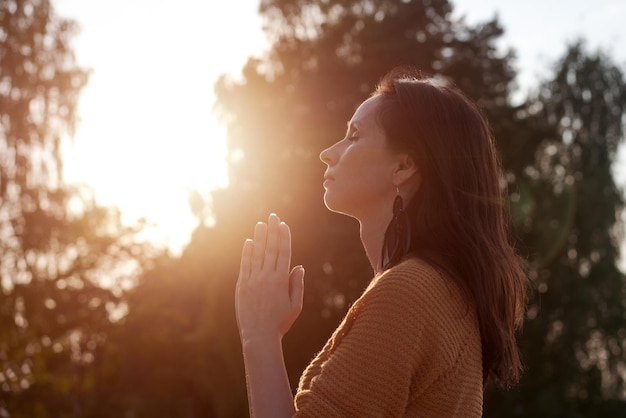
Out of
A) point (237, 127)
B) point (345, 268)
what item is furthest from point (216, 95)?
point (345, 268)

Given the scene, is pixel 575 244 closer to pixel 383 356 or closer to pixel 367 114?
pixel 367 114

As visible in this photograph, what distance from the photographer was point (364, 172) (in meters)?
2.07

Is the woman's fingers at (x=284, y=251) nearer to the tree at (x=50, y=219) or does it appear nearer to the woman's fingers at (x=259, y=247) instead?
the woman's fingers at (x=259, y=247)

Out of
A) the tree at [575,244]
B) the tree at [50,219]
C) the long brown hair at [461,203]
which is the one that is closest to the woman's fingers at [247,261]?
the long brown hair at [461,203]

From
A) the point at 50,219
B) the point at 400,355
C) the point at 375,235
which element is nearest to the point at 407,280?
Result: the point at 400,355

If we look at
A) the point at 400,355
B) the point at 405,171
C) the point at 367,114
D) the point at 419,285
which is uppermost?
the point at 367,114

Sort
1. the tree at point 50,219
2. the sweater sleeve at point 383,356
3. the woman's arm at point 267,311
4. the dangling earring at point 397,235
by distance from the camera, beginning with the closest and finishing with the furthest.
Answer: the sweater sleeve at point 383,356 < the woman's arm at point 267,311 < the dangling earring at point 397,235 < the tree at point 50,219

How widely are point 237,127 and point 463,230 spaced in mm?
18822

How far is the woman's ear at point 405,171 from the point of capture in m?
2.01

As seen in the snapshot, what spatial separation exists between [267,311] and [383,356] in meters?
0.35

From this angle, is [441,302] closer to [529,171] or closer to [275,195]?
[275,195]

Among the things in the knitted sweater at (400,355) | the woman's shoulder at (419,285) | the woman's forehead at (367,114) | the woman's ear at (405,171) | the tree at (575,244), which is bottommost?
the tree at (575,244)

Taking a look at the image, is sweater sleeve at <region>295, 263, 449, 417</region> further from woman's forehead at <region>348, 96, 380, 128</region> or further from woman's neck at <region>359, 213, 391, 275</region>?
woman's forehead at <region>348, 96, 380, 128</region>

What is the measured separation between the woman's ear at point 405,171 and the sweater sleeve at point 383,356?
353 mm
